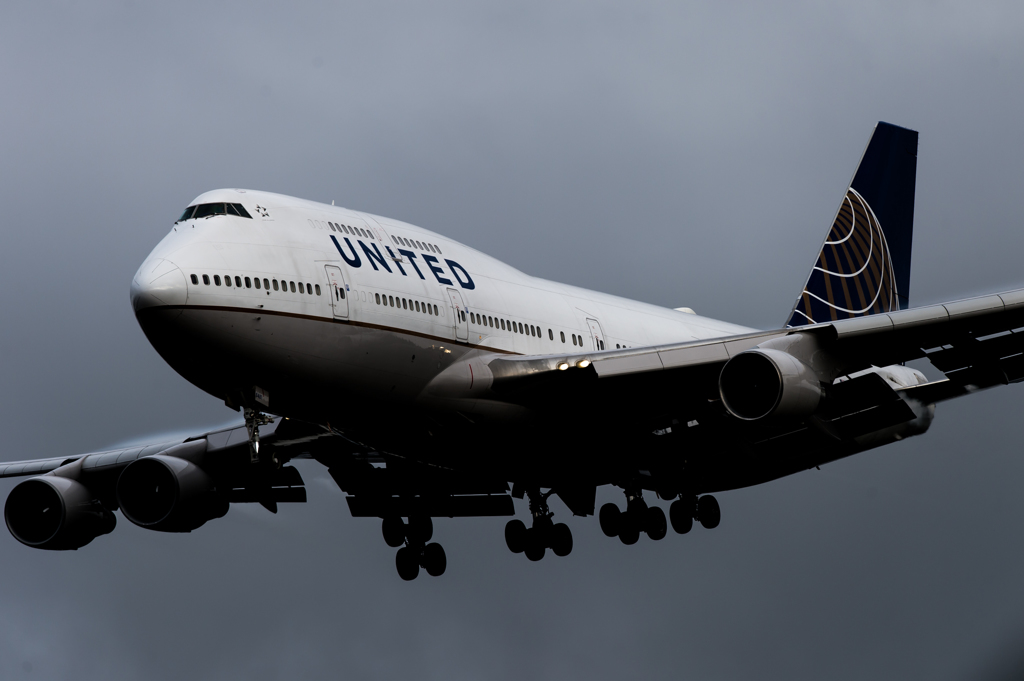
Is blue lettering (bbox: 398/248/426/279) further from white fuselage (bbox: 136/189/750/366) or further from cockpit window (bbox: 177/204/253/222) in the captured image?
cockpit window (bbox: 177/204/253/222)

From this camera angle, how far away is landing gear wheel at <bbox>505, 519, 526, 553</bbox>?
2775cm

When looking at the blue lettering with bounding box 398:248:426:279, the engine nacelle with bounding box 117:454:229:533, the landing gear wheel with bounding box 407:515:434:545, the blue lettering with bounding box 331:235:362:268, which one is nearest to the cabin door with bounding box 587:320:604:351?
Result: the blue lettering with bounding box 398:248:426:279

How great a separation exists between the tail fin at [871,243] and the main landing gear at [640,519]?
297 inches

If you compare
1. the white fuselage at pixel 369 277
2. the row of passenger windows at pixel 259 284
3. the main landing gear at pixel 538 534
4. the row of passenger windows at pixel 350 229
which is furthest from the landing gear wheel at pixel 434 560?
the row of passenger windows at pixel 259 284

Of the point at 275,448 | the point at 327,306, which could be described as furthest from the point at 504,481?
the point at 327,306

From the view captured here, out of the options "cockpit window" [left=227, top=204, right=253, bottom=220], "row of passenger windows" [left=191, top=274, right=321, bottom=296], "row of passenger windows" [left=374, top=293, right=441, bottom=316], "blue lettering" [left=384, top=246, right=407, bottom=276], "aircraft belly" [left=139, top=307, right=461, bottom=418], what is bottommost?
"aircraft belly" [left=139, top=307, right=461, bottom=418]

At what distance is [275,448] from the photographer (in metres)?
24.9

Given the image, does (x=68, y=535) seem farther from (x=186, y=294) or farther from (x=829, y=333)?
(x=829, y=333)

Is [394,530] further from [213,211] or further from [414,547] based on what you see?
[213,211]

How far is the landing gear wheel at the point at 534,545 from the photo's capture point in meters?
27.5

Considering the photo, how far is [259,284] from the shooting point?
790 inches

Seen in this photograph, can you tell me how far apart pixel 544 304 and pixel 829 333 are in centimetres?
664

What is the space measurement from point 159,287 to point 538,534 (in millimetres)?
11874

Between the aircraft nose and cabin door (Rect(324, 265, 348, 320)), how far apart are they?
2633 millimetres
